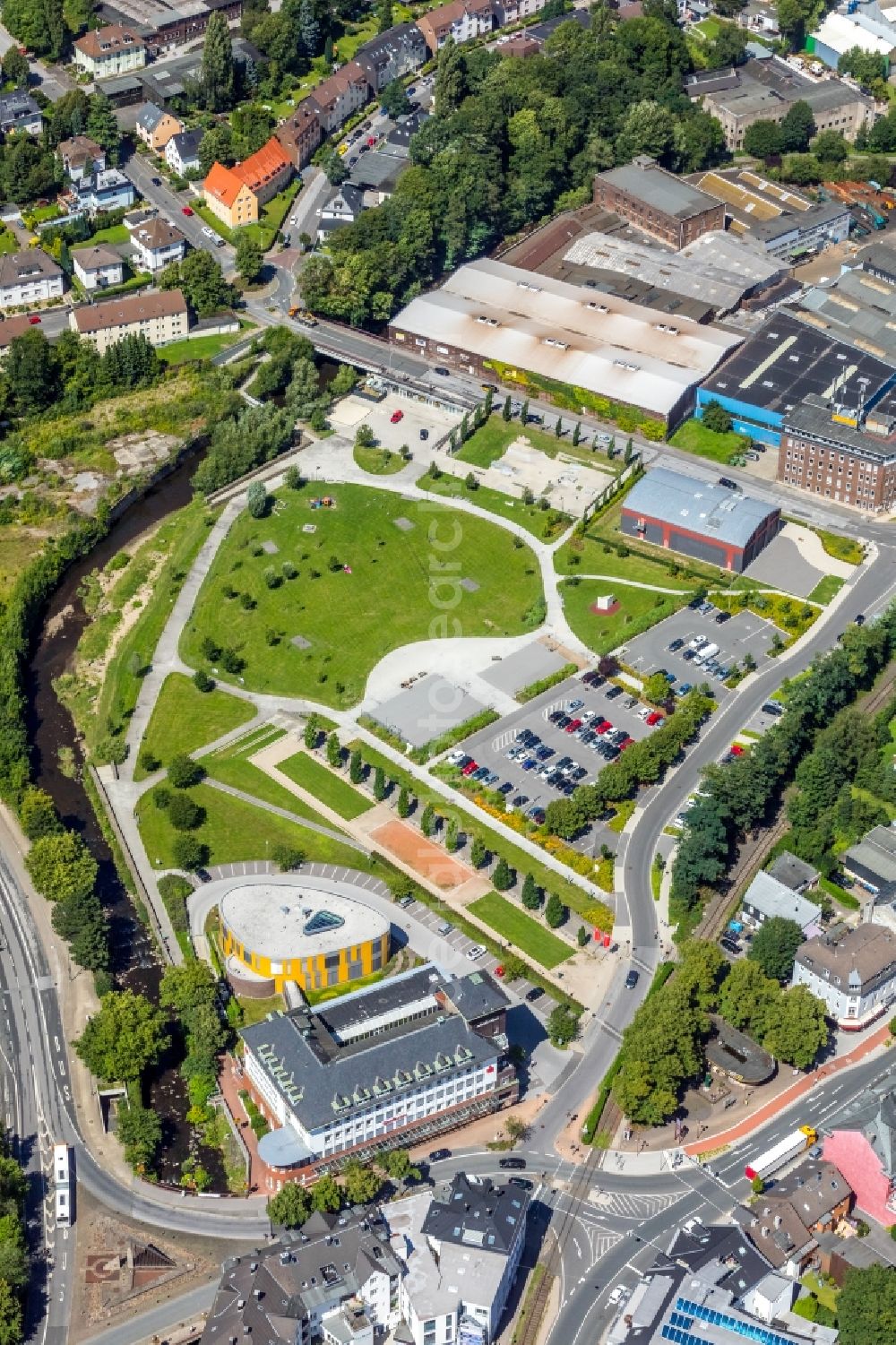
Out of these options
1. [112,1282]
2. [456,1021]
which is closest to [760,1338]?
[456,1021]

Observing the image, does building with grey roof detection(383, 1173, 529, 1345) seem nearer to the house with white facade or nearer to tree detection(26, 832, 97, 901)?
the house with white facade

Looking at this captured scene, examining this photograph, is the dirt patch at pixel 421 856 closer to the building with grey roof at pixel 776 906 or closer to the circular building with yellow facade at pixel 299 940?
the circular building with yellow facade at pixel 299 940

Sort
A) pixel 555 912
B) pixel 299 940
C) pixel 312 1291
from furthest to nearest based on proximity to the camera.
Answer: pixel 555 912 < pixel 299 940 < pixel 312 1291

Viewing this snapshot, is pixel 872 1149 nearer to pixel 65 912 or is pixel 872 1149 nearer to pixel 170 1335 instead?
pixel 170 1335

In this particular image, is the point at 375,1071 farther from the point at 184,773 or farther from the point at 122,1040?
the point at 184,773

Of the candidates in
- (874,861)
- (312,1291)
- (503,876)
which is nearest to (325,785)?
(503,876)

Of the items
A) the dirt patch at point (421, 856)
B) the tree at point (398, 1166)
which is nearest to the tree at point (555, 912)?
the dirt patch at point (421, 856)

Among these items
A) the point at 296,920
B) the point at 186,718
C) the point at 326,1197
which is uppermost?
the point at 296,920

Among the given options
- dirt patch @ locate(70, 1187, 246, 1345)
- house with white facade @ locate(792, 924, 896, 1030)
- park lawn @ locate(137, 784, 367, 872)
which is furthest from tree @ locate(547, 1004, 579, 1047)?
dirt patch @ locate(70, 1187, 246, 1345)
